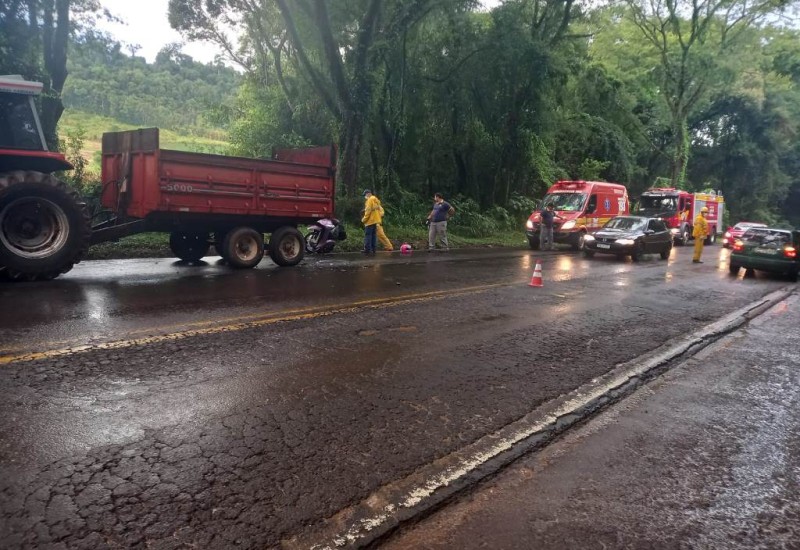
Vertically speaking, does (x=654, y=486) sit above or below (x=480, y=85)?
below

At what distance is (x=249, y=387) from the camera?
455 cm

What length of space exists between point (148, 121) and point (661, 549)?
2024 inches

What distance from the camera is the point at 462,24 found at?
71.7 feet

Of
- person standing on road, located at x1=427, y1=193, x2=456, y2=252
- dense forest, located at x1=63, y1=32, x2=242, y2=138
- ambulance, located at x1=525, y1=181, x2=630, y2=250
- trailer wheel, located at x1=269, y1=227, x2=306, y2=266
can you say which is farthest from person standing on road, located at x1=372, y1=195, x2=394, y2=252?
dense forest, located at x1=63, y1=32, x2=242, y2=138

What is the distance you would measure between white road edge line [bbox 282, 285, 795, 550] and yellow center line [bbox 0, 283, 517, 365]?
3435 millimetres

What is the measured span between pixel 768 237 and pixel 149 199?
15.3 m

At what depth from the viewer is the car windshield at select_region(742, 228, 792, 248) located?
15016 millimetres

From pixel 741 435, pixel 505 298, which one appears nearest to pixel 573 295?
pixel 505 298

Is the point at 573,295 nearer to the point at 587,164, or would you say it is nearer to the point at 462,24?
the point at 462,24

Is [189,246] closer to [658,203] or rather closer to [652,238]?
[652,238]

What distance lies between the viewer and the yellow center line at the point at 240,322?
16.5 ft

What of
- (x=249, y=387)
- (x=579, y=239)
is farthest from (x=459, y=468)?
(x=579, y=239)

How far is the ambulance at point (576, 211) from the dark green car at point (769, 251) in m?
6.11

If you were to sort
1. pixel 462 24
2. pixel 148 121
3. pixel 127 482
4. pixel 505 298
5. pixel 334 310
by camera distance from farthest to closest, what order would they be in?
pixel 148 121 < pixel 462 24 < pixel 505 298 < pixel 334 310 < pixel 127 482
